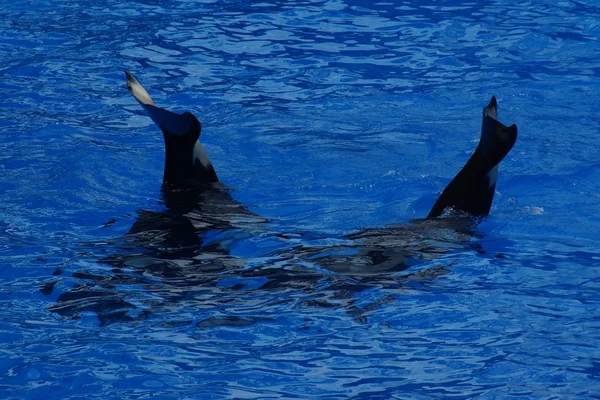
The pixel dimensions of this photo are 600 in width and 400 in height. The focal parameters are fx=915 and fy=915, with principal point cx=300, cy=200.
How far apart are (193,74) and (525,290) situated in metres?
5.24

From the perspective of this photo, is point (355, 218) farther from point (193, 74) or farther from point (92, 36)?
point (92, 36)

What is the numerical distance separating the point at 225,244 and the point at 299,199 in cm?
134

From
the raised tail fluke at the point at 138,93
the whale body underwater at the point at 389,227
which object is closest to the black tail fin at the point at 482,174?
the whale body underwater at the point at 389,227

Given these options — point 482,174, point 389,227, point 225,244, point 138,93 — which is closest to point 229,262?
point 225,244

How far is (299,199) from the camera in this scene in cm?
642

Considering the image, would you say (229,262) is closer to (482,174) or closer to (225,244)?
(225,244)

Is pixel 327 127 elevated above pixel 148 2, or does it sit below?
below

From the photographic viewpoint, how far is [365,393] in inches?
146

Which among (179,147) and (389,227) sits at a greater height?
(179,147)

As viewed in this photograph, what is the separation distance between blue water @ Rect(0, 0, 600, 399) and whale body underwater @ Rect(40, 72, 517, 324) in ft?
0.07

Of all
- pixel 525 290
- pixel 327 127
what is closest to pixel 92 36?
pixel 327 127

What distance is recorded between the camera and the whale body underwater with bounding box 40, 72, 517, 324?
4.57m

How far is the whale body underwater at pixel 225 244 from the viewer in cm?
457

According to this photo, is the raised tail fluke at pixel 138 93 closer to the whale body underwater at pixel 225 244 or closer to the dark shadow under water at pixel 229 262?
the whale body underwater at pixel 225 244
